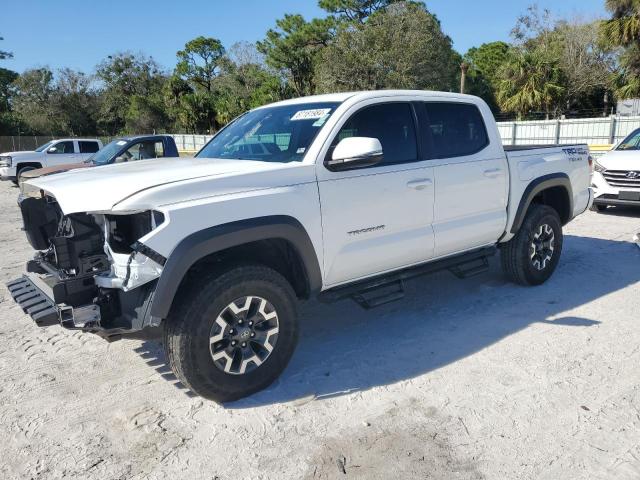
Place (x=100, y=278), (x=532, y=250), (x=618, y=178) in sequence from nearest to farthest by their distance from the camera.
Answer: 1. (x=100, y=278)
2. (x=532, y=250)
3. (x=618, y=178)

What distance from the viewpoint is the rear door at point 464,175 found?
436 centimetres

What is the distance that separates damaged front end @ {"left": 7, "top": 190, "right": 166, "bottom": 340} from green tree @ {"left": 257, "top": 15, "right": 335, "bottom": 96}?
45190 mm

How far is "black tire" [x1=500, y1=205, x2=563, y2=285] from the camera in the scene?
17.3 feet

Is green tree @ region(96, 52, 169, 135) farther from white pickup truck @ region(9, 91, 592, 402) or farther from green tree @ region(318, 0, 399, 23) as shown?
white pickup truck @ region(9, 91, 592, 402)

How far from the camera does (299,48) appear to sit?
4747 cm

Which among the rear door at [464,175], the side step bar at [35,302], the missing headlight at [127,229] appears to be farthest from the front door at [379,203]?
the side step bar at [35,302]

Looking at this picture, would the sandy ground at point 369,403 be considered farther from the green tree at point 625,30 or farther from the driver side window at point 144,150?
the green tree at point 625,30

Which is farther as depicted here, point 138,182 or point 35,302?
point 35,302

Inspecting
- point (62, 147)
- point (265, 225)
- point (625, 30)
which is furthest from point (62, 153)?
point (625, 30)

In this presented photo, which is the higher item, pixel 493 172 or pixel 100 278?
pixel 493 172

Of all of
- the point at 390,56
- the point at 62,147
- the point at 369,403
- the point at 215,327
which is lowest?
the point at 369,403

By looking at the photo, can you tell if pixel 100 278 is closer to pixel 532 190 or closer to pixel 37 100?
pixel 532 190

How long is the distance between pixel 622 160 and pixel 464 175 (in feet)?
19.9

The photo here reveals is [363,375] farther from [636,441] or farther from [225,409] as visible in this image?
[636,441]
